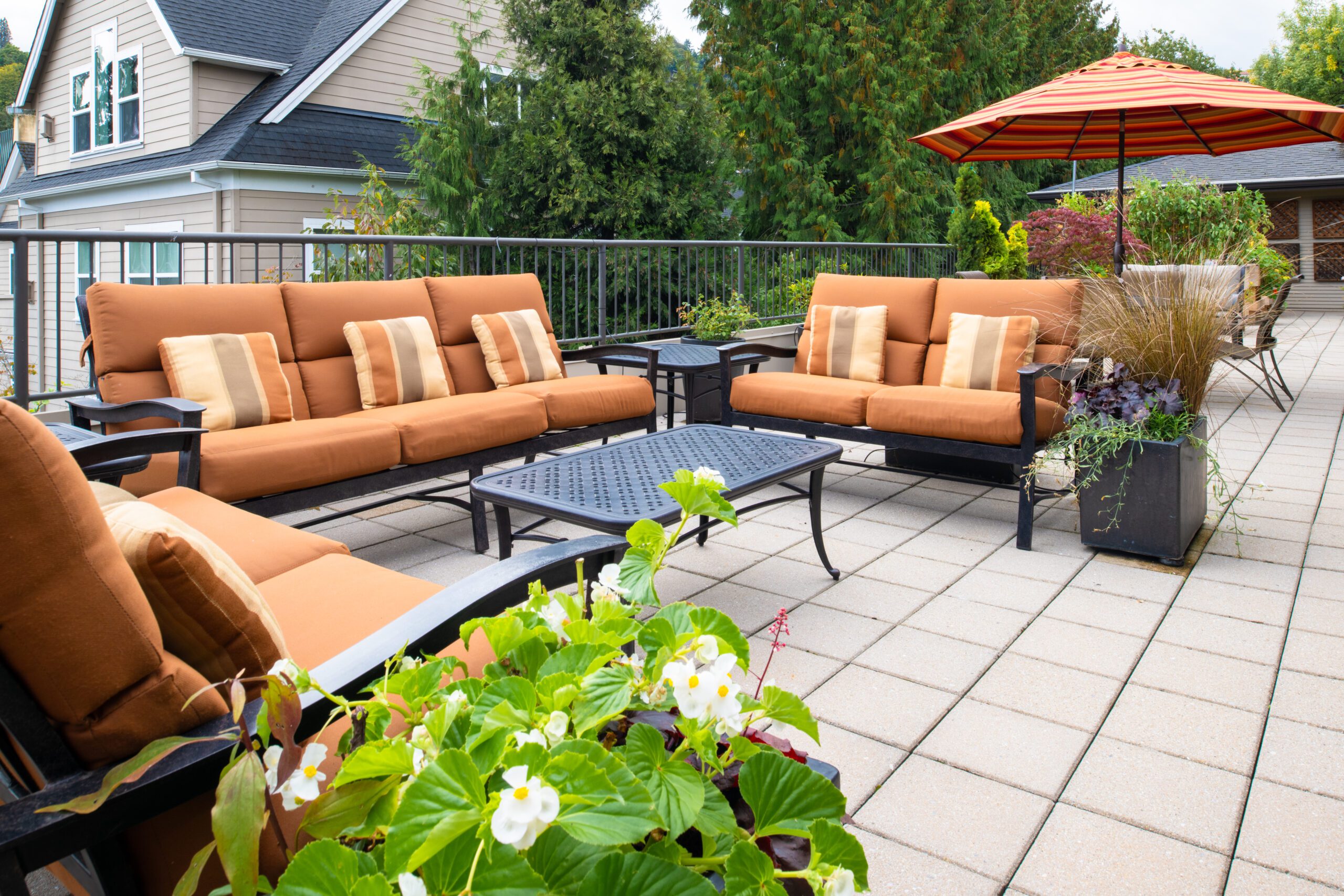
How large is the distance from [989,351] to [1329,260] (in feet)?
62.9

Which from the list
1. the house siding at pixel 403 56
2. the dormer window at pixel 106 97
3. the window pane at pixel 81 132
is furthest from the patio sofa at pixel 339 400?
the window pane at pixel 81 132

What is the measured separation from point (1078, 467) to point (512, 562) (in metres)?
2.85

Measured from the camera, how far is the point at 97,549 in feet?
3.25

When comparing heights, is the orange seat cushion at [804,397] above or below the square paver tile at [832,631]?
above

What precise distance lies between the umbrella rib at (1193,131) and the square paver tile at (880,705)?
4.62 meters

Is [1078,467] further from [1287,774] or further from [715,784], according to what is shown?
[715,784]

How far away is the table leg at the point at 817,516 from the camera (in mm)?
3420

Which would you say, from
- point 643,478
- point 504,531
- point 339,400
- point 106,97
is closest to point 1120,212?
point 643,478

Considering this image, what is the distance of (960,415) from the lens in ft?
13.1

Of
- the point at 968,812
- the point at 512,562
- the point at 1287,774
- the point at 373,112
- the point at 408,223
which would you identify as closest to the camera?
the point at 512,562

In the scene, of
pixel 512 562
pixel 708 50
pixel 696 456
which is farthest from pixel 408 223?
pixel 512 562

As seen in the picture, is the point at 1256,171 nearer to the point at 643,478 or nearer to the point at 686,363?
the point at 686,363

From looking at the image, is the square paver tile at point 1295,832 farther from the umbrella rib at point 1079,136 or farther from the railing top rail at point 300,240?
the umbrella rib at point 1079,136

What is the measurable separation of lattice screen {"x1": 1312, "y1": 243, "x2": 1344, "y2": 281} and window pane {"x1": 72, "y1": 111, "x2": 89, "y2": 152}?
74.0ft
